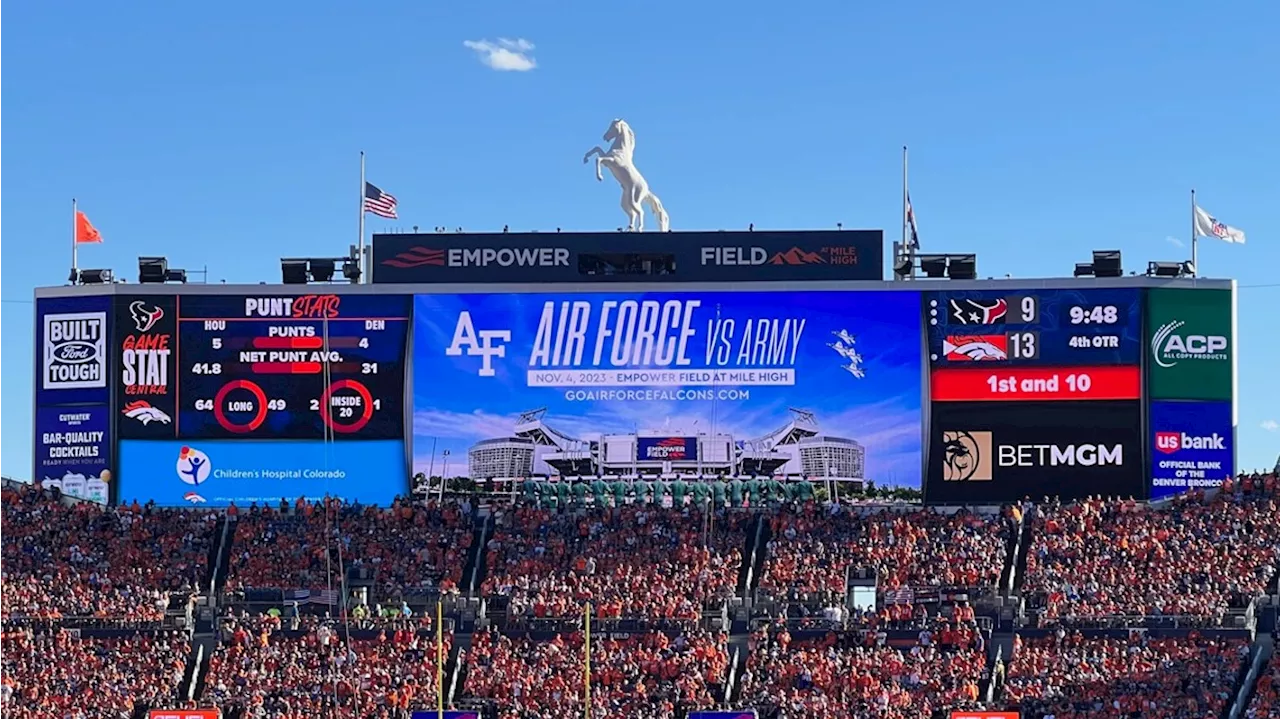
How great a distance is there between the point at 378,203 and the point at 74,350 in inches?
314

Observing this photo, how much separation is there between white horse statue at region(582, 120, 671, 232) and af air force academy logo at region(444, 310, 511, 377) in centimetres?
408

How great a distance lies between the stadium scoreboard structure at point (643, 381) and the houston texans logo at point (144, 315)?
3 centimetres

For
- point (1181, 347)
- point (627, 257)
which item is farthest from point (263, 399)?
point (1181, 347)

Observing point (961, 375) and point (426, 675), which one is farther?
point (961, 375)

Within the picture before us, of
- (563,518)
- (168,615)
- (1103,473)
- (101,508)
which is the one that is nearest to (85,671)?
(168,615)

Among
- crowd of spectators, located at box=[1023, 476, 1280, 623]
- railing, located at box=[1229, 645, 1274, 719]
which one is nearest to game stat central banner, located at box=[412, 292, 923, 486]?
crowd of spectators, located at box=[1023, 476, 1280, 623]

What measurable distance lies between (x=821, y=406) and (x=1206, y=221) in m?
10.1

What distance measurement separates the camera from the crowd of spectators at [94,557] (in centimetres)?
5481

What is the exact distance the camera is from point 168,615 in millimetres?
54250

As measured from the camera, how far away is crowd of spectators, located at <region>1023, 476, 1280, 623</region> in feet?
173

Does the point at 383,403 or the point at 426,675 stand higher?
the point at 383,403

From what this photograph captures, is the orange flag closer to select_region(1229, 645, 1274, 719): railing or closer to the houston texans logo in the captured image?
the houston texans logo

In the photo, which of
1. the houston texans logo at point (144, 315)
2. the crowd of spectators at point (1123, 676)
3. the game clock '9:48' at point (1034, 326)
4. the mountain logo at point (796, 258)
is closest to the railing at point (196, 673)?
the houston texans logo at point (144, 315)

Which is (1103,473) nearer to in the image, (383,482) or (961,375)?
(961,375)
